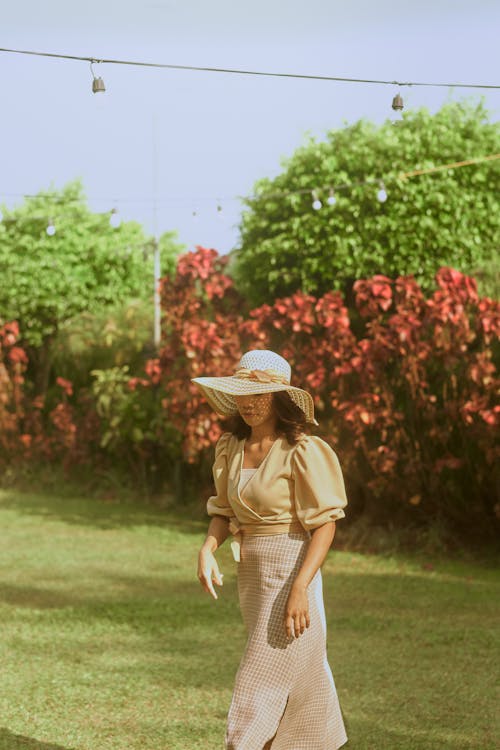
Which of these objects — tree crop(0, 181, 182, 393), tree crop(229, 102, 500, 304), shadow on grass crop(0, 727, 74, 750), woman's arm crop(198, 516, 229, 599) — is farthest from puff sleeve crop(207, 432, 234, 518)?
tree crop(0, 181, 182, 393)

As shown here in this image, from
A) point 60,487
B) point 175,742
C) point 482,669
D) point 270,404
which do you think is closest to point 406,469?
point 482,669

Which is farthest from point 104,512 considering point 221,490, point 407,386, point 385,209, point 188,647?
point 221,490

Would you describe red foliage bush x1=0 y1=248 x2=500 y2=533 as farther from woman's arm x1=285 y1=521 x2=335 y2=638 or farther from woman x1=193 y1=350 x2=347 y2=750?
woman's arm x1=285 y1=521 x2=335 y2=638

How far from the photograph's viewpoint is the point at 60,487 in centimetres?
1631

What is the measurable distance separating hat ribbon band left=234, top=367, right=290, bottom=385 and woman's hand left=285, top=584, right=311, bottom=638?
2.46ft

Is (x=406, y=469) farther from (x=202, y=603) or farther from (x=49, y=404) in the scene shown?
(x=49, y=404)

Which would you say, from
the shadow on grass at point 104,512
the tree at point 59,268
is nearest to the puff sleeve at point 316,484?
the shadow on grass at point 104,512

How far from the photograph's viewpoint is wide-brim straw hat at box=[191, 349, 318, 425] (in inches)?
162

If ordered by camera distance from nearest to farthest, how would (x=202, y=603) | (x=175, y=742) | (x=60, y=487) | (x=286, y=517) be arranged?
(x=286, y=517)
(x=175, y=742)
(x=202, y=603)
(x=60, y=487)

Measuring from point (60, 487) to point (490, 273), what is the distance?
274 inches

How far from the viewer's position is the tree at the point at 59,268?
68.5ft

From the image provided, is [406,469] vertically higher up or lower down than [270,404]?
lower down

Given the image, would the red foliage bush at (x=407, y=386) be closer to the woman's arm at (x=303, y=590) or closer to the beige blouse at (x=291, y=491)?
the beige blouse at (x=291, y=491)

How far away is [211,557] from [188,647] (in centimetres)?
299
